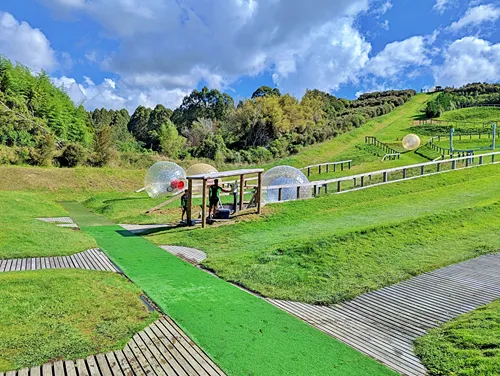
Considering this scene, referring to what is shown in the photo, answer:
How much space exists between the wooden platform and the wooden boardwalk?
315 cm

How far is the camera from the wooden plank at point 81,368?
14.4ft

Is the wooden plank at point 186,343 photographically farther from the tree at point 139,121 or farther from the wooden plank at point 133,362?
the tree at point 139,121

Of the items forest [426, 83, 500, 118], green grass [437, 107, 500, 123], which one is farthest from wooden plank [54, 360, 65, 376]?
forest [426, 83, 500, 118]

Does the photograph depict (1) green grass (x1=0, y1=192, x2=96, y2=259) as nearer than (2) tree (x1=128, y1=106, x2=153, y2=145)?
Yes

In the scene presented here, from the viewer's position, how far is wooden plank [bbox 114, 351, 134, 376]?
4.44 meters

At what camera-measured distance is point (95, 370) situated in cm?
446

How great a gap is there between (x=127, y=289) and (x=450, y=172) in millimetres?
18153

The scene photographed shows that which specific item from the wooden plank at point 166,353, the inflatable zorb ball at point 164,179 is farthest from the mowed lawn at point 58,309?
the inflatable zorb ball at point 164,179

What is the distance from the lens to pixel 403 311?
21.1ft

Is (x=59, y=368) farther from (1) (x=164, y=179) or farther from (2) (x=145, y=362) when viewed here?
(1) (x=164, y=179)

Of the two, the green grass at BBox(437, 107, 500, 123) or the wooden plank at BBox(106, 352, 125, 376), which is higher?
the green grass at BBox(437, 107, 500, 123)

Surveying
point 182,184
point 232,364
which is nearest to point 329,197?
point 182,184

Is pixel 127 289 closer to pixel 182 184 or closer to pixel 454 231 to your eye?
pixel 454 231

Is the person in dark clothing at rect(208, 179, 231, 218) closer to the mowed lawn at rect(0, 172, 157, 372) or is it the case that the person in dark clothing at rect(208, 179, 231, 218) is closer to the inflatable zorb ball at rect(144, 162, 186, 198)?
the mowed lawn at rect(0, 172, 157, 372)
